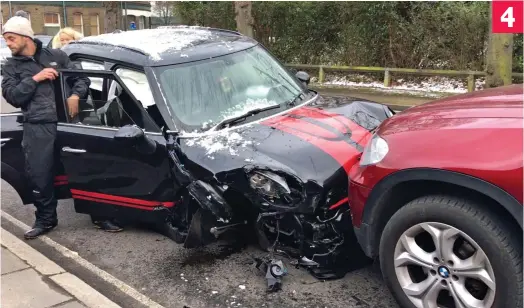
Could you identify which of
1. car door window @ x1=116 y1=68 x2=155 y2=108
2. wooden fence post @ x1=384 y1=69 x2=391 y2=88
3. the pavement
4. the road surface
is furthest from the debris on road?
wooden fence post @ x1=384 y1=69 x2=391 y2=88

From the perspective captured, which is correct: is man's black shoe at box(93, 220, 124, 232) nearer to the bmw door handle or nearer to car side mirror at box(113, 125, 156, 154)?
the bmw door handle

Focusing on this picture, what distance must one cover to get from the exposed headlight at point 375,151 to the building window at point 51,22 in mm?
46817

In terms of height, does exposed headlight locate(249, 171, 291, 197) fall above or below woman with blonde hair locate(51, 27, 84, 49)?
below

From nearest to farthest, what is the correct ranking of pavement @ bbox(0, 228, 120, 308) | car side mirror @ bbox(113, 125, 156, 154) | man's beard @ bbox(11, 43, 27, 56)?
pavement @ bbox(0, 228, 120, 308) → car side mirror @ bbox(113, 125, 156, 154) → man's beard @ bbox(11, 43, 27, 56)

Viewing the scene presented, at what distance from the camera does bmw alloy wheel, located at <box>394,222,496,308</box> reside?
8.47ft

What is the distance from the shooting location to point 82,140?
14.3 ft

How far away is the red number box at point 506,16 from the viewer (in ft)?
30.3

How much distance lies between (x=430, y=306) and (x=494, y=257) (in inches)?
19.7

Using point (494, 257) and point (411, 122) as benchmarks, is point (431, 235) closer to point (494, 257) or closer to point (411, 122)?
point (494, 257)

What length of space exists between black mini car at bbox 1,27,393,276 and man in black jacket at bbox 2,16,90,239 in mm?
107

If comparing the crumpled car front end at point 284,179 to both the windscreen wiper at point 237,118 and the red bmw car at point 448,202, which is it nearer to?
the windscreen wiper at point 237,118

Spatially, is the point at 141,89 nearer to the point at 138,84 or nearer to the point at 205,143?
the point at 138,84

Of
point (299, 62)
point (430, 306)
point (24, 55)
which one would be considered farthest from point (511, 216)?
point (299, 62)

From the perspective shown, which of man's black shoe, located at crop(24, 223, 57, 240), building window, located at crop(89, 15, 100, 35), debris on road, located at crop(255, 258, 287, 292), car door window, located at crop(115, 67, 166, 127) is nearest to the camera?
debris on road, located at crop(255, 258, 287, 292)
